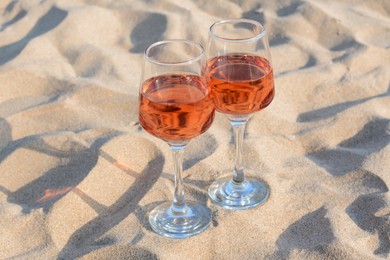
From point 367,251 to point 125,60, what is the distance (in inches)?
66.4

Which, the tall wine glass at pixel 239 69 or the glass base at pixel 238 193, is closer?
the tall wine glass at pixel 239 69

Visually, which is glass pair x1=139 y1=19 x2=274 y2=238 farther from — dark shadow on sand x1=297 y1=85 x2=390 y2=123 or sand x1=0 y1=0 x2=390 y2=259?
dark shadow on sand x1=297 y1=85 x2=390 y2=123

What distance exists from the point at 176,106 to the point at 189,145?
2.53 ft

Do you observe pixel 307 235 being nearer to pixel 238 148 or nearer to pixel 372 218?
pixel 372 218

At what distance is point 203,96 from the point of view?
180cm

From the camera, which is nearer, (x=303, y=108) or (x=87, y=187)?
(x=87, y=187)

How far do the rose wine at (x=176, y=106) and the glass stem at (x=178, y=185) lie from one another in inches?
5.5

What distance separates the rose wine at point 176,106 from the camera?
1766mm

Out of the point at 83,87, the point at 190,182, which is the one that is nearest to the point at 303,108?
the point at 190,182

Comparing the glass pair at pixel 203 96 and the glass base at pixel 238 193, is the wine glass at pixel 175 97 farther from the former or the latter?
the glass base at pixel 238 193

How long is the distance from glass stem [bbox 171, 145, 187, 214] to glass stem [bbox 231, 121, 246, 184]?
222 millimetres

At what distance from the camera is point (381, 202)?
2.13 metres

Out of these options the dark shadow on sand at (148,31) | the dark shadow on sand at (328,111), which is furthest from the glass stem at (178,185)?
the dark shadow on sand at (148,31)

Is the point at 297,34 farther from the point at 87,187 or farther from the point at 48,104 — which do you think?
the point at 87,187
